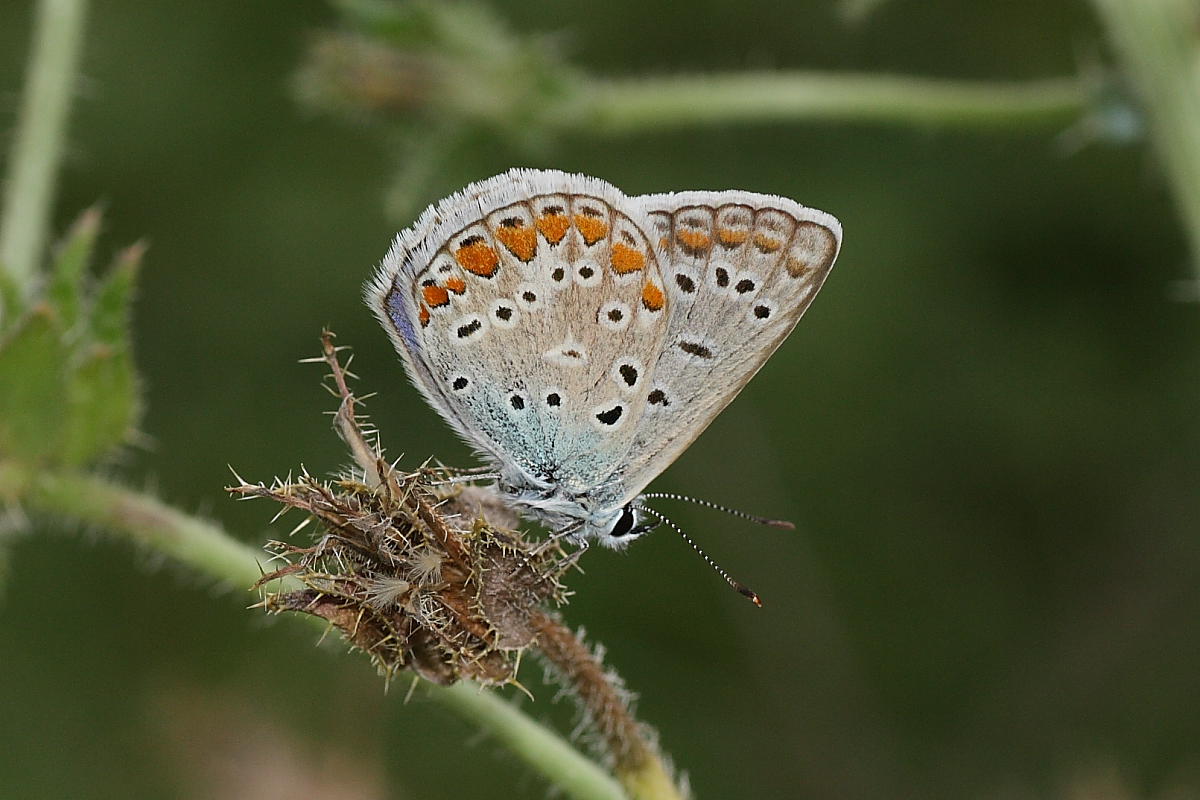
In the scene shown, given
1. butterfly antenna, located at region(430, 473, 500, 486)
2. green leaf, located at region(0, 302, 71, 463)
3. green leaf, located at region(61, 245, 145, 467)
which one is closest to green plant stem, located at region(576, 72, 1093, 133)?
butterfly antenna, located at region(430, 473, 500, 486)

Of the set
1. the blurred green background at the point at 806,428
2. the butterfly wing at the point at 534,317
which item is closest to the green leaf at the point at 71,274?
the butterfly wing at the point at 534,317

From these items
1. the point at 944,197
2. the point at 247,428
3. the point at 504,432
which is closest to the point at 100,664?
the point at 247,428

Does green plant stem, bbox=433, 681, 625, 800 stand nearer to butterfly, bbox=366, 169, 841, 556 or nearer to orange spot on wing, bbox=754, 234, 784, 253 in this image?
butterfly, bbox=366, 169, 841, 556

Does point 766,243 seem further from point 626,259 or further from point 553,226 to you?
point 553,226

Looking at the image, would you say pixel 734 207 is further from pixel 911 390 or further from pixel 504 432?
pixel 911 390

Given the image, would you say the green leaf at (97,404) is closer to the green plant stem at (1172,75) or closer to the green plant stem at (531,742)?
the green plant stem at (531,742)

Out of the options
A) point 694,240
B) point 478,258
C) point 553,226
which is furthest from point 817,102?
point 478,258
